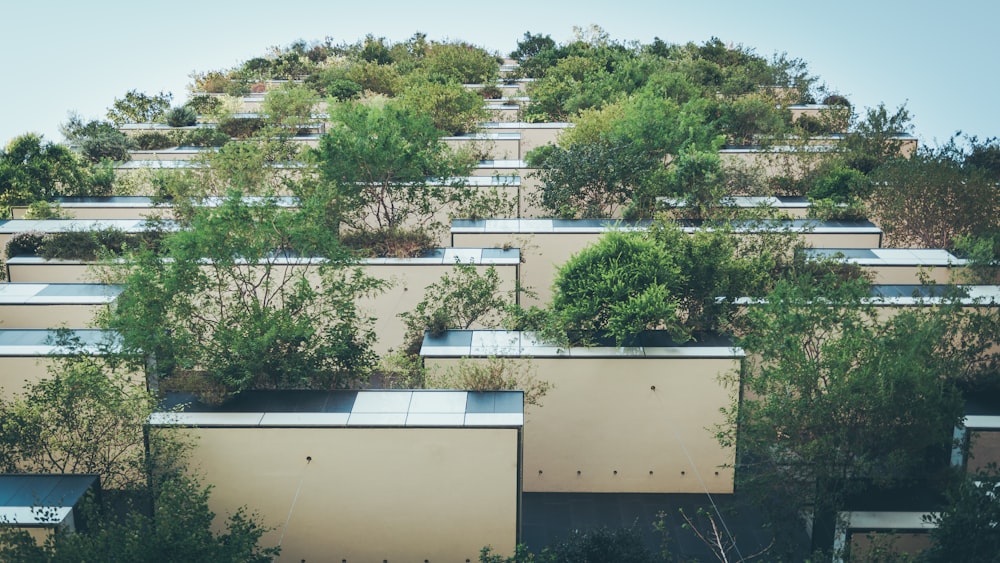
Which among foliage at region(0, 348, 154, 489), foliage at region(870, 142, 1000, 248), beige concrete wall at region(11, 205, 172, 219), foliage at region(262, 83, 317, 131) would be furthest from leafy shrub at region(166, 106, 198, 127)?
foliage at region(870, 142, 1000, 248)

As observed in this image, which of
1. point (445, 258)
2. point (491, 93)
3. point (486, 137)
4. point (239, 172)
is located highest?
point (491, 93)

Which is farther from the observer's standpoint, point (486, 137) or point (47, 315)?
point (486, 137)

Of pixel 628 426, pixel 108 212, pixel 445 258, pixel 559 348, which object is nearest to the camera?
pixel 559 348

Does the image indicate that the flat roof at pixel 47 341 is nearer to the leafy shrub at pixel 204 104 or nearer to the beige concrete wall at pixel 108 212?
the beige concrete wall at pixel 108 212

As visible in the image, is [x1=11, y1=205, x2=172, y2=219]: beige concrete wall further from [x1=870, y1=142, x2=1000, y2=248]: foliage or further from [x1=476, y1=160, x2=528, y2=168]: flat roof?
[x1=870, y1=142, x2=1000, y2=248]: foliage

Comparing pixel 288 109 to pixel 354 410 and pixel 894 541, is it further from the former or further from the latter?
pixel 894 541

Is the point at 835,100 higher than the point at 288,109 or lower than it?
higher

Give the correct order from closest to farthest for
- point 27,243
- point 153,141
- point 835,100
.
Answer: point 27,243 < point 153,141 < point 835,100

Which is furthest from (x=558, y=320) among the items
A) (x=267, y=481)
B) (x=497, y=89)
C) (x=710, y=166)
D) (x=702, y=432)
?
(x=497, y=89)

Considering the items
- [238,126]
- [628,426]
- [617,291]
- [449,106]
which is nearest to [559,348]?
[617,291]
